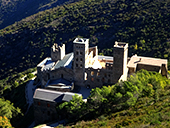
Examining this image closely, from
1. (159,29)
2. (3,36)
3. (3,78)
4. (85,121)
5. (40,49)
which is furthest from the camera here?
(3,36)

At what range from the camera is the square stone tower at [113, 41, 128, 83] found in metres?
48.8

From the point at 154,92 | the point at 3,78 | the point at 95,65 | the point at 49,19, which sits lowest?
the point at 3,78

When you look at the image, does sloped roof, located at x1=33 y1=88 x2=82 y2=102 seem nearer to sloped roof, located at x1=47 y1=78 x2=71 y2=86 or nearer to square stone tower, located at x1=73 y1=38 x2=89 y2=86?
sloped roof, located at x1=47 y1=78 x2=71 y2=86

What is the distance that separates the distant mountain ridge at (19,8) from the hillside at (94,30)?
3737 centimetres

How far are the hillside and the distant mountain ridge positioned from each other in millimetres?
37368

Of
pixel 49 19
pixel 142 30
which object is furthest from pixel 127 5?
pixel 49 19

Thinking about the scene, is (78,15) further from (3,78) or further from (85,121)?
(85,121)

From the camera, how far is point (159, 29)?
86.4 meters

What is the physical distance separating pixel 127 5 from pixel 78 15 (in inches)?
987

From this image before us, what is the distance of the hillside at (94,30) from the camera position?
86.8m

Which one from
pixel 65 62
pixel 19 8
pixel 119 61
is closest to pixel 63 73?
pixel 65 62

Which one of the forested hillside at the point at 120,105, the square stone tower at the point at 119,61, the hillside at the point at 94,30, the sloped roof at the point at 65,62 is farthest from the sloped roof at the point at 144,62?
the hillside at the point at 94,30

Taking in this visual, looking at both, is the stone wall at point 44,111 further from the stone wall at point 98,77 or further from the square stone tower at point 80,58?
the stone wall at point 98,77

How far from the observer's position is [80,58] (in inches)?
2071
